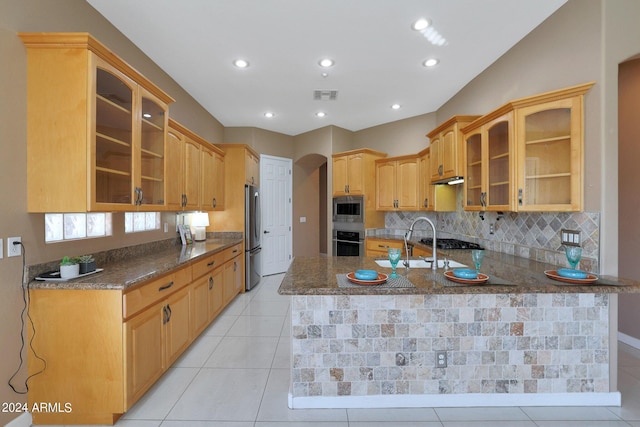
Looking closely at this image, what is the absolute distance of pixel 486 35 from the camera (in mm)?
2576

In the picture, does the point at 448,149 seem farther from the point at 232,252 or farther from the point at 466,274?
the point at 232,252

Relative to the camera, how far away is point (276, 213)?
227 inches

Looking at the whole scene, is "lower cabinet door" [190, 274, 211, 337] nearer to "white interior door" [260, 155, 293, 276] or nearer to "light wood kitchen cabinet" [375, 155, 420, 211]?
"white interior door" [260, 155, 293, 276]

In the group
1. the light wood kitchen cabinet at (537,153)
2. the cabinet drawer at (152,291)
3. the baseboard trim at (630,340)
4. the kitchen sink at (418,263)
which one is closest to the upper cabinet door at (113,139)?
the cabinet drawer at (152,291)

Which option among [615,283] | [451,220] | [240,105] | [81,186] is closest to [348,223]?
[451,220]

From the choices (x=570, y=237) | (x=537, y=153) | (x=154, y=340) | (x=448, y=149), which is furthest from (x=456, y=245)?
(x=154, y=340)

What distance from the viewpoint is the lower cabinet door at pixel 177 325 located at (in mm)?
2270

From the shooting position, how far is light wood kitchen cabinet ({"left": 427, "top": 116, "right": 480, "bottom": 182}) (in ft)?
10.3

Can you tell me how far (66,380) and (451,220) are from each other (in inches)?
172

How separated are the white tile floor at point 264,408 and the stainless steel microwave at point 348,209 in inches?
106

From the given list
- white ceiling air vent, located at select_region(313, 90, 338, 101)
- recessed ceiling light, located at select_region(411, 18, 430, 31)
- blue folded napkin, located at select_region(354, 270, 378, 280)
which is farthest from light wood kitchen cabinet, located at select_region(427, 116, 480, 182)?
blue folded napkin, located at select_region(354, 270, 378, 280)

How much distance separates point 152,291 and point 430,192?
367 cm

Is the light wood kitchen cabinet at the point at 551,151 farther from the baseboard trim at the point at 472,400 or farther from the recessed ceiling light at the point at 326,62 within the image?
the recessed ceiling light at the point at 326,62

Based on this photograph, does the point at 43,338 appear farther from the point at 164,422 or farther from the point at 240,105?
the point at 240,105
